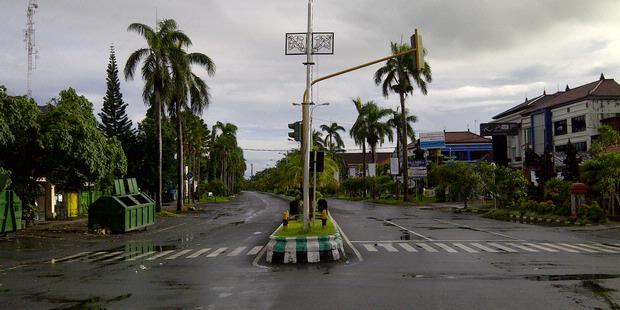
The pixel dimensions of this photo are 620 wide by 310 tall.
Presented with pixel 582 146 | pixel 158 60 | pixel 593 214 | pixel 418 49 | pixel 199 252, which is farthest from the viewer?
pixel 582 146

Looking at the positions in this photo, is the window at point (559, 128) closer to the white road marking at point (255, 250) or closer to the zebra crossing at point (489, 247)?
the zebra crossing at point (489, 247)

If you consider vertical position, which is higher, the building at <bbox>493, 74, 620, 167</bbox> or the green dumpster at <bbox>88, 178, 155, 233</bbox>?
the building at <bbox>493, 74, 620, 167</bbox>

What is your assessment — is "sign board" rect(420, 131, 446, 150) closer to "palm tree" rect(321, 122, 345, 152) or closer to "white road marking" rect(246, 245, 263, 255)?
"palm tree" rect(321, 122, 345, 152)

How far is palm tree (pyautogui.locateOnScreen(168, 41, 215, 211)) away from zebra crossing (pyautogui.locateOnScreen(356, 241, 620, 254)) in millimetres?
27690

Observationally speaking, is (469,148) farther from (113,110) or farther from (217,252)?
(217,252)

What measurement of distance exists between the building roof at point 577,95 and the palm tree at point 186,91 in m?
34.4

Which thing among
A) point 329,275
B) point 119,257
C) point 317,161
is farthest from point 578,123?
point 329,275

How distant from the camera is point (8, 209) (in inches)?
1017

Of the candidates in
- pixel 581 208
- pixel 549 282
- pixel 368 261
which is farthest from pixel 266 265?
pixel 581 208

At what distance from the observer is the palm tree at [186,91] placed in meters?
45.4

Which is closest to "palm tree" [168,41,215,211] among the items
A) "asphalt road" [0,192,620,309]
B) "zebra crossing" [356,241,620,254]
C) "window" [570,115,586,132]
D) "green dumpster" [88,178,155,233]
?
"green dumpster" [88,178,155,233]

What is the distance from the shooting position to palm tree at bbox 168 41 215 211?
149 ft

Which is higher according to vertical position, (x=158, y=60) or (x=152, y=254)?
(x=158, y=60)

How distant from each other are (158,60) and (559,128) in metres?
39.8
